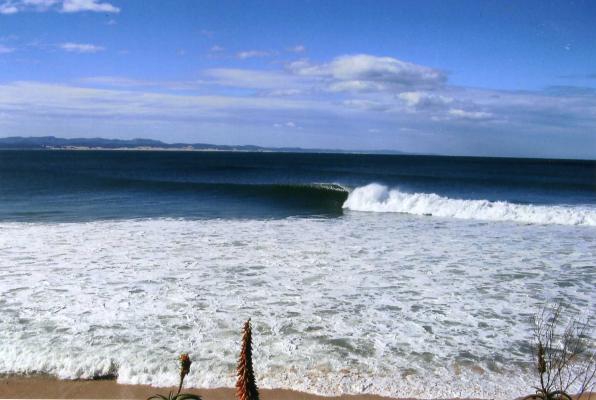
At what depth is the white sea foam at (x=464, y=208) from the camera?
66.9 ft

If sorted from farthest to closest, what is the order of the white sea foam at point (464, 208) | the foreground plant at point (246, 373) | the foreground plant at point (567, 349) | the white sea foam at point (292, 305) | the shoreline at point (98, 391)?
the white sea foam at point (464, 208) → the white sea foam at point (292, 305) → the foreground plant at point (567, 349) → the shoreline at point (98, 391) → the foreground plant at point (246, 373)

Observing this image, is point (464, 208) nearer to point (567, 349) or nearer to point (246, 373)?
point (567, 349)

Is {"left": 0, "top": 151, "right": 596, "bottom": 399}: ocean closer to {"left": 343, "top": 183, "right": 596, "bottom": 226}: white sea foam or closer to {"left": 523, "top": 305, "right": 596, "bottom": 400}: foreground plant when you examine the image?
{"left": 523, "top": 305, "right": 596, "bottom": 400}: foreground plant

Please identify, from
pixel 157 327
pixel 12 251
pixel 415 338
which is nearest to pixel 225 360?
pixel 157 327

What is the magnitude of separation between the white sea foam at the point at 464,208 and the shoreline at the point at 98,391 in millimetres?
17197

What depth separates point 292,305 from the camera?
8.01 metres

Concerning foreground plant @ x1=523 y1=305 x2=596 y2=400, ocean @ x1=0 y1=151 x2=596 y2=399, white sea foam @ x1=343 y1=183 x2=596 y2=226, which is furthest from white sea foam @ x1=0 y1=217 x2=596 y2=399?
white sea foam @ x1=343 y1=183 x2=596 y2=226

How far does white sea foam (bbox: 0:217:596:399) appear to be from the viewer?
568 cm

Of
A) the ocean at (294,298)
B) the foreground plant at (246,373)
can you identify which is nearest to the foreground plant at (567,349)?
the ocean at (294,298)

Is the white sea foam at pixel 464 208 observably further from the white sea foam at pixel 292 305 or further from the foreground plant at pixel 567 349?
the foreground plant at pixel 567 349

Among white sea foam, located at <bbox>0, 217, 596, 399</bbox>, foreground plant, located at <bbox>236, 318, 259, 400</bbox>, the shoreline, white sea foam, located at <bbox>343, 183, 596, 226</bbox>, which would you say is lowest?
the shoreline

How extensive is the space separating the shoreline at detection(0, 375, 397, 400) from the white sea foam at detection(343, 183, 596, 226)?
677 inches

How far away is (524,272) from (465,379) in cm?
579

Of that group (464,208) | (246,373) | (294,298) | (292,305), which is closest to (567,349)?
(292,305)
